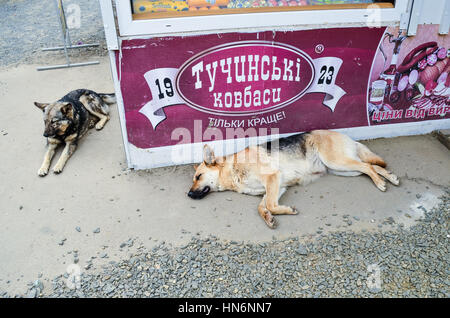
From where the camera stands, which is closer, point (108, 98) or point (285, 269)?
point (285, 269)

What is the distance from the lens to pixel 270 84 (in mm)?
4984

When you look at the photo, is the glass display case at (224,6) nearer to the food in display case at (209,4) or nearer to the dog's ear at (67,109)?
the food in display case at (209,4)

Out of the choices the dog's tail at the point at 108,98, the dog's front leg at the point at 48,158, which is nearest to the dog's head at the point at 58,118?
the dog's front leg at the point at 48,158

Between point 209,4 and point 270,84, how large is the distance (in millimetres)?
1308

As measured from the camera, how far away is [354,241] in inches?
152

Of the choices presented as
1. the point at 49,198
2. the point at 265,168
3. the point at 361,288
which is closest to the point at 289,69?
the point at 265,168

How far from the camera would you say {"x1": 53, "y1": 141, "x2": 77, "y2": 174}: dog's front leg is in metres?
5.27

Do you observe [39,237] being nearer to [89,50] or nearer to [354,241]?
[354,241]

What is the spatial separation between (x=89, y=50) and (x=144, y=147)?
5.88 metres

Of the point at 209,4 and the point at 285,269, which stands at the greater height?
the point at 209,4

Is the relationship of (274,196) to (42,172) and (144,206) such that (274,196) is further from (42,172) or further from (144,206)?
(42,172)

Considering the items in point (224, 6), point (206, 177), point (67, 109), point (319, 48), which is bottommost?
point (206, 177)

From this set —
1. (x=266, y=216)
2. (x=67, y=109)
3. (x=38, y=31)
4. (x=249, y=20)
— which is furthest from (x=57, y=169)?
(x=38, y=31)
